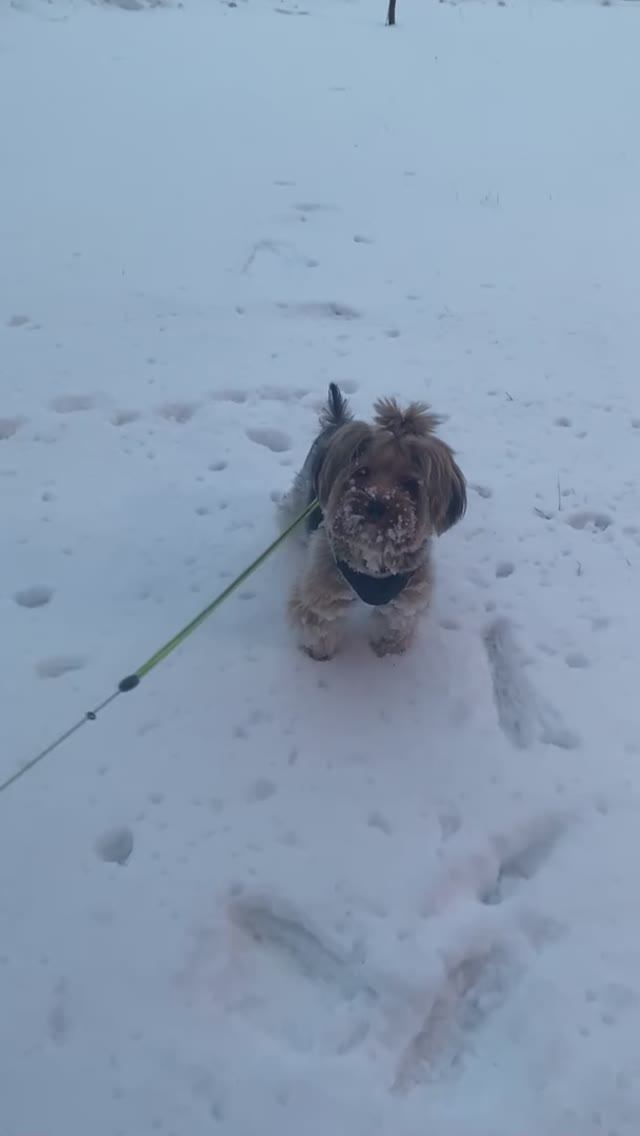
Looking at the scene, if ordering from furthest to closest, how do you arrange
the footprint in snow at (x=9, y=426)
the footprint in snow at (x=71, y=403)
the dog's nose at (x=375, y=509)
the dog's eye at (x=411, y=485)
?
1. the footprint in snow at (x=71, y=403)
2. the footprint in snow at (x=9, y=426)
3. the dog's eye at (x=411, y=485)
4. the dog's nose at (x=375, y=509)

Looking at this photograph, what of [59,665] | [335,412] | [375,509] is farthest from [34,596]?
[375,509]

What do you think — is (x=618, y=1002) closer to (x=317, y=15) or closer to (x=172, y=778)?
(x=172, y=778)

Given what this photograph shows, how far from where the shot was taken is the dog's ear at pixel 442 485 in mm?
3293

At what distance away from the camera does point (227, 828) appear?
134 inches

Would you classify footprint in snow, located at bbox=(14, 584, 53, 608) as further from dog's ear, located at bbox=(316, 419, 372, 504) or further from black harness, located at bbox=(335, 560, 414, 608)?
dog's ear, located at bbox=(316, 419, 372, 504)

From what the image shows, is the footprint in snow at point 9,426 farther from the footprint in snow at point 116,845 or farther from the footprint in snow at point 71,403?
the footprint in snow at point 116,845

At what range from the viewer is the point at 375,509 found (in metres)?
3.21

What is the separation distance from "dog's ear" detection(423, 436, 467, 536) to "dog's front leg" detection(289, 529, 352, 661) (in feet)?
1.80

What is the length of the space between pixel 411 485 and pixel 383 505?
186 mm

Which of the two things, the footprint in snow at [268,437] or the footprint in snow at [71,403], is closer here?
the footprint in snow at [268,437]


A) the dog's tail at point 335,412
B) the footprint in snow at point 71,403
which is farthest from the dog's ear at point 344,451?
the footprint in snow at point 71,403

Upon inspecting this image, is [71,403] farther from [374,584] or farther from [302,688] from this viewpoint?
Answer: [374,584]

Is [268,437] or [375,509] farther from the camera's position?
[268,437]

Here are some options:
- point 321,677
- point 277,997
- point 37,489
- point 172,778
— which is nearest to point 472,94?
point 37,489
